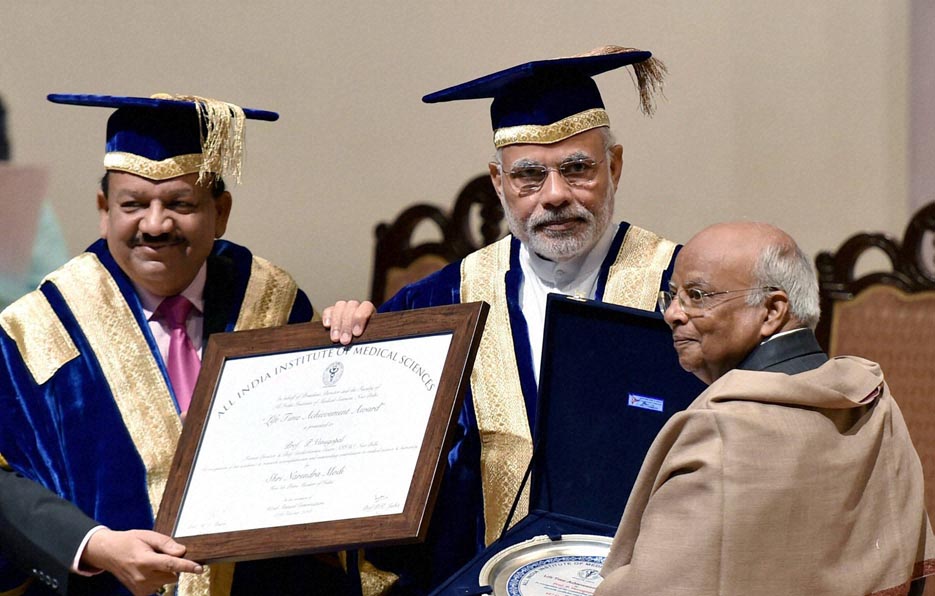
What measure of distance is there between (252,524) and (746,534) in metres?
1.07

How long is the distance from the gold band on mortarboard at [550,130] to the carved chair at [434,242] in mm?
1320

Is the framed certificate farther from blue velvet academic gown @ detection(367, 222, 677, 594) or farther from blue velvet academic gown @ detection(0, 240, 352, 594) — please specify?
blue velvet academic gown @ detection(367, 222, 677, 594)

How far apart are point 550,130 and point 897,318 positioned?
5.26ft

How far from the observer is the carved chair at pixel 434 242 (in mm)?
4523

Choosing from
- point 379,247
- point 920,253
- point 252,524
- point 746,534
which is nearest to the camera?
point 746,534

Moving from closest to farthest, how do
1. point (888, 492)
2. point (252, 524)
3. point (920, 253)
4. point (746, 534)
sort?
point (746, 534), point (888, 492), point (252, 524), point (920, 253)

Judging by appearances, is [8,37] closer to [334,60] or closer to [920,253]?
[334,60]

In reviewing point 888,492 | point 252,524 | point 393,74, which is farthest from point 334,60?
point 888,492

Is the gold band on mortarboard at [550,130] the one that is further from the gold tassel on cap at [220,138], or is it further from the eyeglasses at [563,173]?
the gold tassel on cap at [220,138]

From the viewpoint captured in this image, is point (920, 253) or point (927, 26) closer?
point (920, 253)

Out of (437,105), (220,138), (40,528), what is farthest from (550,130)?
(437,105)

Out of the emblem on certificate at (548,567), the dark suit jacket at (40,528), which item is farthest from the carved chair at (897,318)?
the dark suit jacket at (40,528)

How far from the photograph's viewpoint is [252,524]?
104 inches

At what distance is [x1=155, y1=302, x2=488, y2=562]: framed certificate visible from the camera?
258 centimetres
